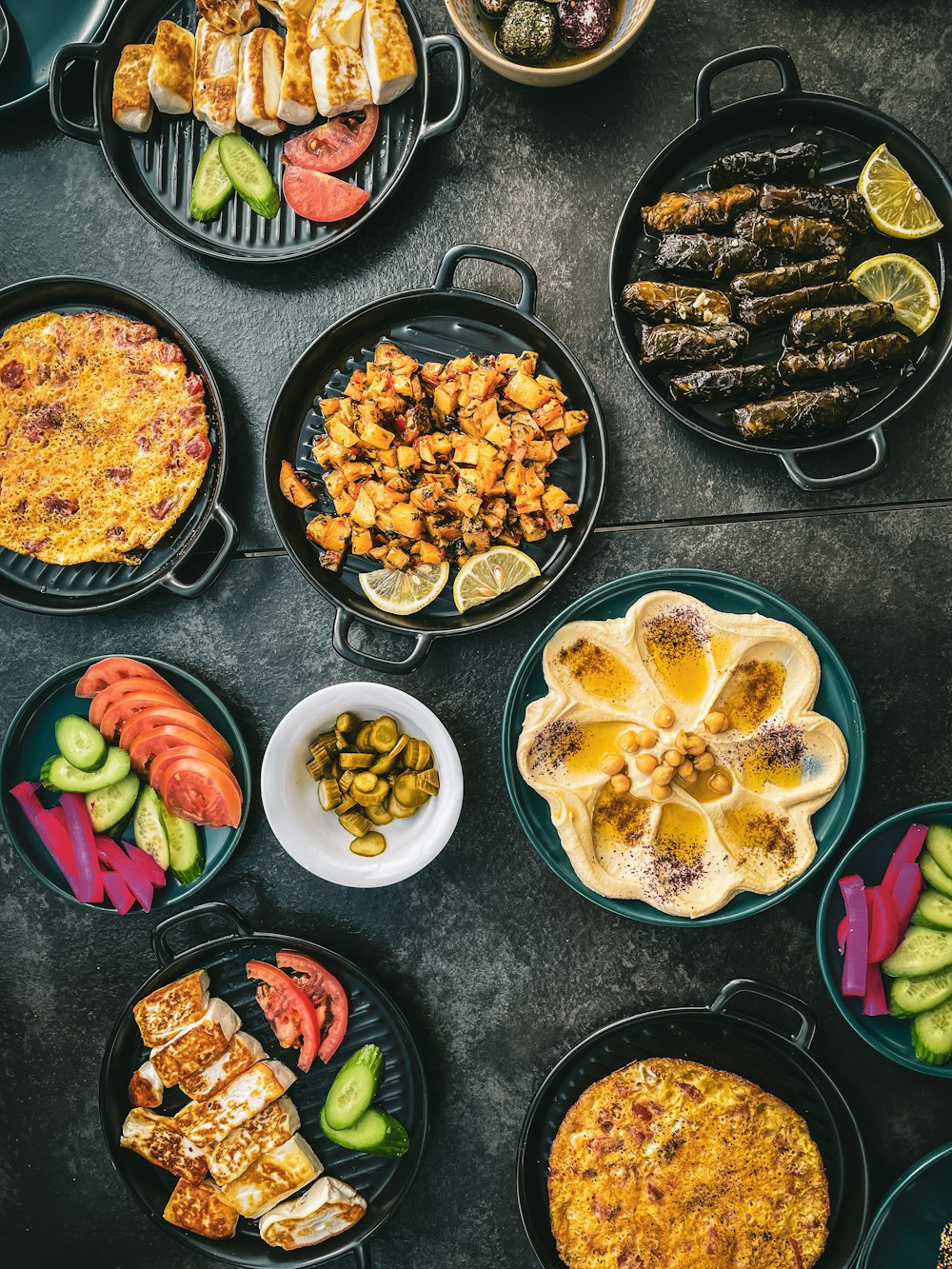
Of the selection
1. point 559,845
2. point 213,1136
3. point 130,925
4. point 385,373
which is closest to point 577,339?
point 385,373

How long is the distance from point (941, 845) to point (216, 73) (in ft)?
13.0

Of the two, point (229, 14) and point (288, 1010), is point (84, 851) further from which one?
point (229, 14)

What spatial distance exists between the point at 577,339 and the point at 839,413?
3.38ft

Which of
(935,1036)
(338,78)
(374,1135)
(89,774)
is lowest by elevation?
(374,1135)

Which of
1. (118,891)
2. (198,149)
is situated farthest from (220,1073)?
(198,149)

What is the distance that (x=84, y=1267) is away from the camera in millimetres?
3826

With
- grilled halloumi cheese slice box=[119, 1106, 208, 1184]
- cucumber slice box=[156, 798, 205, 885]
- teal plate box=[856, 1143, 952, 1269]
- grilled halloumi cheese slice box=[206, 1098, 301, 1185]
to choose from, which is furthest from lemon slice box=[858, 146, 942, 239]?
grilled halloumi cheese slice box=[119, 1106, 208, 1184]

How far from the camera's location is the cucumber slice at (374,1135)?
11.1 feet

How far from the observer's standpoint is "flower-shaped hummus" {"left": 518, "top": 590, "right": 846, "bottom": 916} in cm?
327

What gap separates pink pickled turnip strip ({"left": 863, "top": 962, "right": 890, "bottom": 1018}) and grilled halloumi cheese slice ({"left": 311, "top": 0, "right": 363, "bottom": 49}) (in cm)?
394

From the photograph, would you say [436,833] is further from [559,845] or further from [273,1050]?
[273,1050]

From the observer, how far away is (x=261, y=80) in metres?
3.43

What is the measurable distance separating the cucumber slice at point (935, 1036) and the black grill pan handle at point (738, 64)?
335 centimetres

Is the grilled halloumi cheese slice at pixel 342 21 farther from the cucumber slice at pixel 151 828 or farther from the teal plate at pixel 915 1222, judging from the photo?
the teal plate at pixel 915 1222
